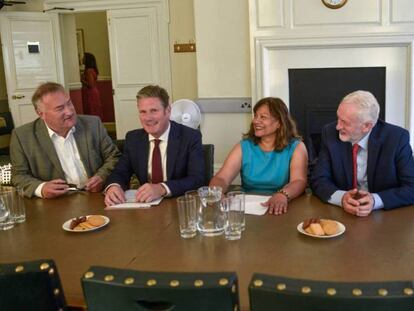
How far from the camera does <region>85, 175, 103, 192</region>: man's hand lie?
2.51m

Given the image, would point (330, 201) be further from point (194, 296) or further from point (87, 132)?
point (87, 132)

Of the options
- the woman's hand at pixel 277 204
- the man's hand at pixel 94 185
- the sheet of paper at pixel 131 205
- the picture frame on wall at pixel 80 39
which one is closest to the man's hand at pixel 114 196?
the sheet of paper at pixel 131 205

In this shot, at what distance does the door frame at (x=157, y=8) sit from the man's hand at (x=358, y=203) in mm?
4531

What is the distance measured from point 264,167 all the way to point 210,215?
76 centimetres

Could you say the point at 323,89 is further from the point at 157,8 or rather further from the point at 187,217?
the point at 187,217

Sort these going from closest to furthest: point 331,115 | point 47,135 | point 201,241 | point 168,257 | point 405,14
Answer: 1. point 168,257
2. point 201,241
3. point 47,135
4. point 405,14
5. point 331,115

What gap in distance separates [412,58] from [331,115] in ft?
2.82

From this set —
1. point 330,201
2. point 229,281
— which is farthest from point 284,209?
point 229,281

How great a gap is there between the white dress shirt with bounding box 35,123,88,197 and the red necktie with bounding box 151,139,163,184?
0.43m

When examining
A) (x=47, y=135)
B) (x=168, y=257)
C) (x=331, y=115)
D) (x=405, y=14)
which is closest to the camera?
(x=168, y=257)

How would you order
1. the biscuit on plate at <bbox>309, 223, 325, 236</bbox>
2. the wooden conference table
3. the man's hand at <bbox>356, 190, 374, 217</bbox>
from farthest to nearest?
the man's hand at <bbox>356, 190, 374, 217</bbox>, the biscuit on plate at <bbox>309, 223, 325, 236</bbox>, the wooden conference table

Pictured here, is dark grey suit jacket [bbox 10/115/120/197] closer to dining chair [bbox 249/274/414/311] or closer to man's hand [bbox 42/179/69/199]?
man's hand [bbox 42/179/69/199]

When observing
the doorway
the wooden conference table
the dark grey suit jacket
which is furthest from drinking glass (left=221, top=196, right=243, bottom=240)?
the doorway

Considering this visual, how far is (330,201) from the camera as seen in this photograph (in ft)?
6.75
